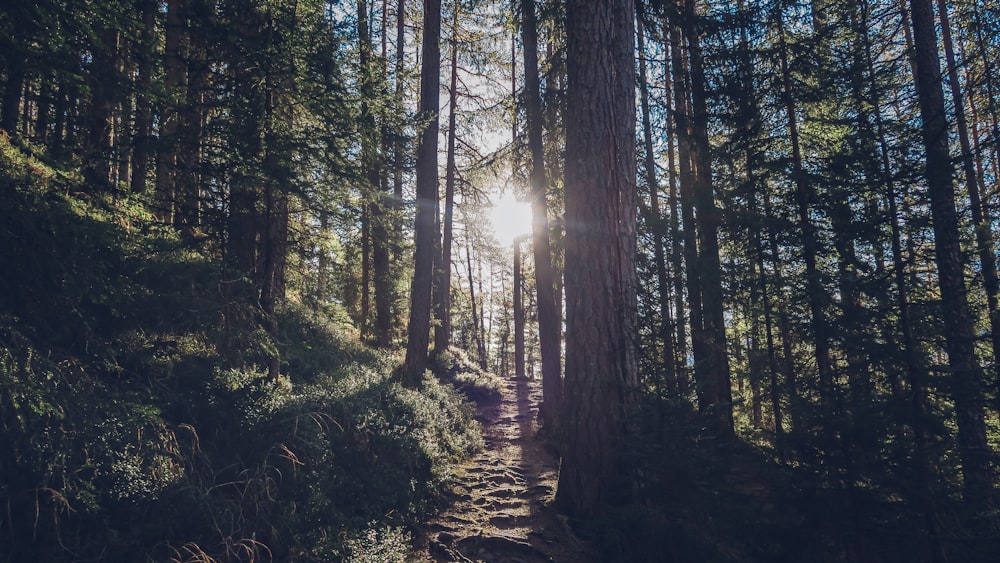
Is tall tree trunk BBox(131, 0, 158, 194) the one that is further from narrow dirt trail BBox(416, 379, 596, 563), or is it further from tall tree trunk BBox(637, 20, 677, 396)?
tall tree trunk BBox(637, 20, 677, 396)

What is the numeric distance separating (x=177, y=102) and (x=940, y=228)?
9.56 meters

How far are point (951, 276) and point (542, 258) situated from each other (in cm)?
719

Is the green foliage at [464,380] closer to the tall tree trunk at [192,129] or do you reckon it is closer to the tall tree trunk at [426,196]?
the tall tree trunk at [426,196]

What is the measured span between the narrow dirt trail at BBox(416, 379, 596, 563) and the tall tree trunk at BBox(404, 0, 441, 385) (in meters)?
3.67

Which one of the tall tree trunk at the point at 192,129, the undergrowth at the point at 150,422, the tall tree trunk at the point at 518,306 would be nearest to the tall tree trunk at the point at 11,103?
the tall tree trunk at the point at 192,129

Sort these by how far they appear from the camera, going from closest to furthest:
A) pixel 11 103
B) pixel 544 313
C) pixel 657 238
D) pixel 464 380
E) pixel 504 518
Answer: pixel 11 103
pixel 504 518
pixel 657 238
pixel 544 313
pixel 464 380

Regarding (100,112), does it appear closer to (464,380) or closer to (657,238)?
(657,238)

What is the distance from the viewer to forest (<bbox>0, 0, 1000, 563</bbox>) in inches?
151

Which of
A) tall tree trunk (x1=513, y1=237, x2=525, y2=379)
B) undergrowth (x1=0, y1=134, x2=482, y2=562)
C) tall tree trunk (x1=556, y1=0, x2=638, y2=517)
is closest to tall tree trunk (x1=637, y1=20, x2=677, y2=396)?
tall tree trunk (x1=556, y1=0, x2=638, y2=517)

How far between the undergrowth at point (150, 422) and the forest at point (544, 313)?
0.03m

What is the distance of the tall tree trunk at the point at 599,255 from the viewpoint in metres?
5.44

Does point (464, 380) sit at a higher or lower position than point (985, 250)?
lower

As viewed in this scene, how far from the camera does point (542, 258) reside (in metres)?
11.1

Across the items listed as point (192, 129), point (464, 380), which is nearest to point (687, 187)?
point (192, 129)
